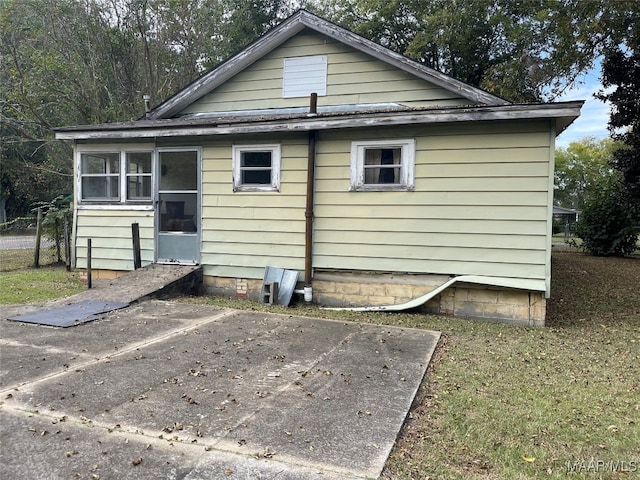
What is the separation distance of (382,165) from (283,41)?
12.9ft

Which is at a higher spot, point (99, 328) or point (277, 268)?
point (277, 268)

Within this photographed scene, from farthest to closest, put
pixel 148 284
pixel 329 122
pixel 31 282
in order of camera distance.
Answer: pixel 31 282, pixel 148 284, pixel 329 122

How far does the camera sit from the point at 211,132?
7.78 meters

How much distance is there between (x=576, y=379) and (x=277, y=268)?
4823mm

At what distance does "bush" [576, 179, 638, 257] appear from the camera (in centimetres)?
1661

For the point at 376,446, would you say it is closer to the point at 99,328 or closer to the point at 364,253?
the point at 99,328

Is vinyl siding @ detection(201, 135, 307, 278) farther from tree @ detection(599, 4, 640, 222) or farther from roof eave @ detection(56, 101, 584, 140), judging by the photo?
tree @ detection(599, 4, 640, 222)

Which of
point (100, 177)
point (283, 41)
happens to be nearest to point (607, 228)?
point (283, 41)

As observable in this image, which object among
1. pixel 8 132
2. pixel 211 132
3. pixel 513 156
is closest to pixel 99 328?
pixel 211 132

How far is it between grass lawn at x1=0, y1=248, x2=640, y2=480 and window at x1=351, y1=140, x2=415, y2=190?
2.07 meters

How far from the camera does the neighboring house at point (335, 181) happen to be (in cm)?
657

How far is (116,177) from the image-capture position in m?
8.82

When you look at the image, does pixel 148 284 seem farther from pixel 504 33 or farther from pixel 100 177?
pixel 504 33

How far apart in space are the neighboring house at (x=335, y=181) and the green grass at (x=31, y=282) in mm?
785
